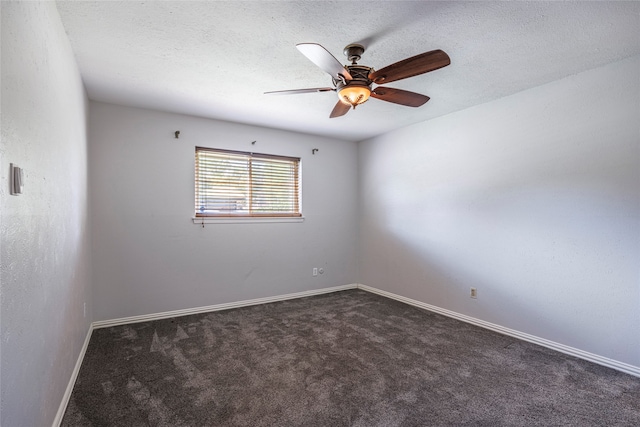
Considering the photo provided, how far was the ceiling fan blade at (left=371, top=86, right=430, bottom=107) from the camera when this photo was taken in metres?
2.34

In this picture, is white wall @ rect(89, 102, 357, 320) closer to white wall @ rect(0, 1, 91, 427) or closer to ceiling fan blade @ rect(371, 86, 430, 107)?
white wall @ rect(0, 1, 91, 427)

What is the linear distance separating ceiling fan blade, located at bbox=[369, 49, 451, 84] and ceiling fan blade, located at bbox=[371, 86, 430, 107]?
17 centimetres

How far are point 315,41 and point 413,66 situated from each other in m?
0.71

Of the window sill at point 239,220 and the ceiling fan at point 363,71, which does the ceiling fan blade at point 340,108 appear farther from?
the window sill at point 239,220

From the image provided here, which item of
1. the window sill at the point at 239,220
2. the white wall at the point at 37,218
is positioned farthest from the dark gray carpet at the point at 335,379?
the window sill at the point at 239,220

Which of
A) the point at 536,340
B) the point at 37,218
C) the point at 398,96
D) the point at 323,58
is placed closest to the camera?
the point at 37,218

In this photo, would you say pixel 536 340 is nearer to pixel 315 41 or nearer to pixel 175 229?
pixel 315 41

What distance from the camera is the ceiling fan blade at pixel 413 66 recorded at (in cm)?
187

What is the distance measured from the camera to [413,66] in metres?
1.99

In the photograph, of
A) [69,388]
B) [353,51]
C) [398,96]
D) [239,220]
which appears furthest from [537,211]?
[69,388]

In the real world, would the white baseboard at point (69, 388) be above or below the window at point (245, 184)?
below

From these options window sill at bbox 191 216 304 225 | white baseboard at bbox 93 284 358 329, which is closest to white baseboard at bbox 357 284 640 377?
white baseboard at bbox 93 284 358 329

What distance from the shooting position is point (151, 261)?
360cm

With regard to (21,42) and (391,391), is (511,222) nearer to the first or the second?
(391,391)
